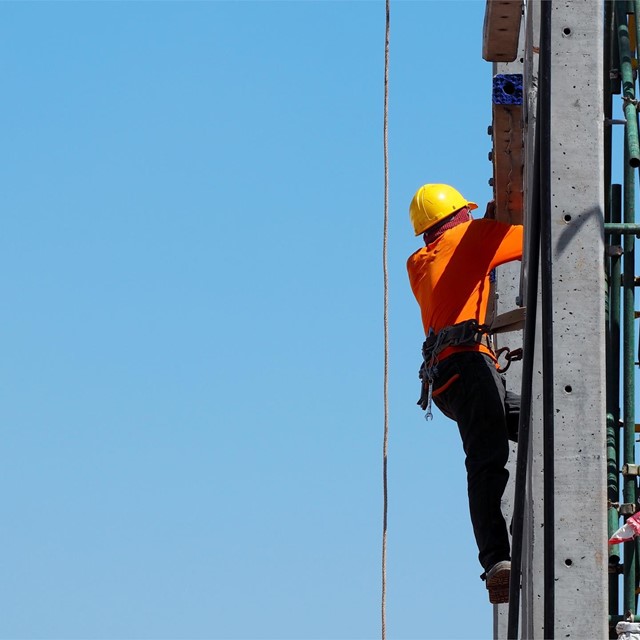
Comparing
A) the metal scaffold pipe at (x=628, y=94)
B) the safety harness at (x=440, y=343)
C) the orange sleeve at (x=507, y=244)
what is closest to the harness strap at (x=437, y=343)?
the safety harness at (x=440, y=343)

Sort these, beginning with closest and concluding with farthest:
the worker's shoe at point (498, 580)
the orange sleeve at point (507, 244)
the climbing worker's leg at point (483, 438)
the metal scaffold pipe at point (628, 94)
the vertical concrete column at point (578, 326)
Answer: the vertical concrete column at point (578, 326) → the worker's shoe at point (498, 580) → the climbing worker's leg at point (483, 438) → the metal scaffold pipe at point (628, 94) → the orange sleeve at point (507, 244)

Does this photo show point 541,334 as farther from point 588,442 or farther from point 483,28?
point 483,28

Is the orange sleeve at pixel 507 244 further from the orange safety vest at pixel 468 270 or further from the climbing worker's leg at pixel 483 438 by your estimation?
the climbing worker's leg at pixel 483 438

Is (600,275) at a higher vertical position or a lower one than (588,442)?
higher

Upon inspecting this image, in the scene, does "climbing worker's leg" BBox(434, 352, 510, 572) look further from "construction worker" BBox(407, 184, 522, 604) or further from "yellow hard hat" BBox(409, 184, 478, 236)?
"yellow hard hat" BBox(409, 184, 478, 236)

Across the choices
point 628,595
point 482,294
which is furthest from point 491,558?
point 482,294

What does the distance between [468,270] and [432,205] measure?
53 cm

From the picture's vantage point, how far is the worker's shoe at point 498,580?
6.01 meters

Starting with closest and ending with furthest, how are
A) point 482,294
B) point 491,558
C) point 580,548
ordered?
point 580,548, point 491,558, point 482,294

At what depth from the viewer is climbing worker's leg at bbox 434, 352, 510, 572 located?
20.4ft

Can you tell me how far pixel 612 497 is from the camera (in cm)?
649

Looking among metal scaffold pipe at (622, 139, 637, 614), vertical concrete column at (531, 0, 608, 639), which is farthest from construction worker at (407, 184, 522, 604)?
vertical concrete column at (531, 0, 608, 639)

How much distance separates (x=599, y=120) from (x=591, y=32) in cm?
36

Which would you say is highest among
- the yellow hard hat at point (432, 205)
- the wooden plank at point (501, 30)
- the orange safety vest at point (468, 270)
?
the wooden plank at point (501, 30)
